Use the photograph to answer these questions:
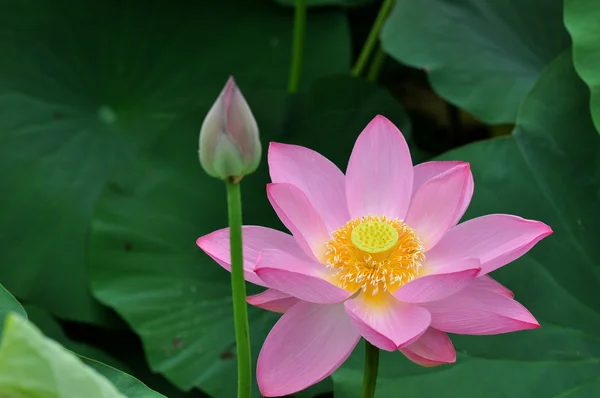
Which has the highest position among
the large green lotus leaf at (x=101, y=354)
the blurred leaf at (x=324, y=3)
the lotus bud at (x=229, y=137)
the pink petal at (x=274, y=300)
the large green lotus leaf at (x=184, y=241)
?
the lotus bud at (x=229, y=137)

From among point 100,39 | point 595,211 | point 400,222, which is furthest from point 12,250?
point 595,211

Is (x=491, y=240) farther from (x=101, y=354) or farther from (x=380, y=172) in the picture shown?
(x=101, y=354)

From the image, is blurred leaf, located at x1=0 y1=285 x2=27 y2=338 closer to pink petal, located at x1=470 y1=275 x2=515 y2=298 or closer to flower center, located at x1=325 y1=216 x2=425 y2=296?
flower center, located at x1=325 y1=216 x2=425 y2=296

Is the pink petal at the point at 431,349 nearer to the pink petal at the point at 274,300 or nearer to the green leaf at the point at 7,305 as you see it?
the pink petal at the point at 274,300

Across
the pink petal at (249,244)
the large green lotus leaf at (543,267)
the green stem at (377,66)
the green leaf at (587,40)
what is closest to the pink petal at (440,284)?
the pink petal at (249,244)

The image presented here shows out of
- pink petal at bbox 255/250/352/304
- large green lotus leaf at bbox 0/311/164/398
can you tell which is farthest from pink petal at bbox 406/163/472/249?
large green lotus leaf at bbox 0/311/164/398

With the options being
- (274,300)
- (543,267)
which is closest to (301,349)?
(274,300)

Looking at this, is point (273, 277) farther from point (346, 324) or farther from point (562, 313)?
point (562, 313)
